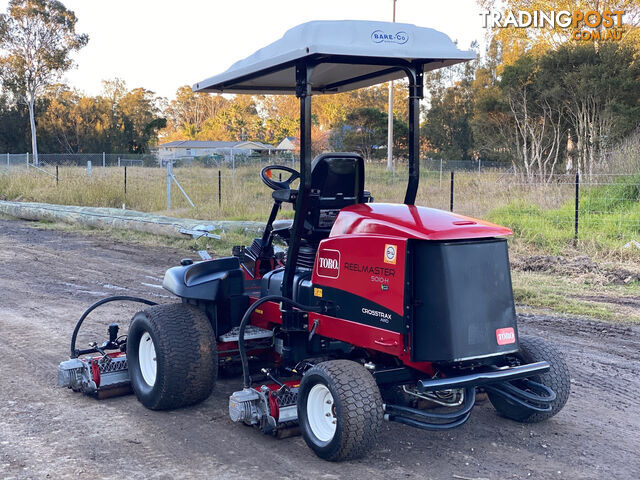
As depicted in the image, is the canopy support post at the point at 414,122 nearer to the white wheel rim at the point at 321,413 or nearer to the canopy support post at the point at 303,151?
the canopy support post at the point at 303,151

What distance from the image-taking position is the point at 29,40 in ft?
158

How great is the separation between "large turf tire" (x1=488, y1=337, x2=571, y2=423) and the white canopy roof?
6.79ft

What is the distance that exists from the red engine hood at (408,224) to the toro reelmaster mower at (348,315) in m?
0.01

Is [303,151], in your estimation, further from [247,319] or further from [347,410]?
[347,410]

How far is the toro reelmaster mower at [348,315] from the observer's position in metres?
4.30

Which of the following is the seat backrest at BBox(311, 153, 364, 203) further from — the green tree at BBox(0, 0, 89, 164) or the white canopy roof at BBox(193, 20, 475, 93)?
the green tree at BBox(0, 0, 89, 164)

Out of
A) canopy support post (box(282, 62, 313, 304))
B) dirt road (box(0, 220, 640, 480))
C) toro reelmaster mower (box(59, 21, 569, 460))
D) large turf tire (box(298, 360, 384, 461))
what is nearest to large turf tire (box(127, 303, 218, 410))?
toro reelmaster mower (box(59, 21, 569, 460))

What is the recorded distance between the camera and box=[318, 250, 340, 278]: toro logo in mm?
4793

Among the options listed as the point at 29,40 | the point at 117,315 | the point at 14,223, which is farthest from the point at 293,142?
the point at 117,315

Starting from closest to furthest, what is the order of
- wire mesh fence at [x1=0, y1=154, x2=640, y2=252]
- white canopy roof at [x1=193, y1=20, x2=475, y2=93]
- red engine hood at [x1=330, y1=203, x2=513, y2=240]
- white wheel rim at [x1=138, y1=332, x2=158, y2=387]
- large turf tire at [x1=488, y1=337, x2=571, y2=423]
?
red engine hood at [x1=330, y1=203, x2=513, y2=240]
white canopy roof at [x1=193, y1=20, x2=475, y2=93]
large turf tire at [x1=488, y1=337, x2=571, y2=423]
white wheel rim at [x1=138, y1=332, x2=158, y2=387]
wire mesh fence at [x1=0, y1=154, x2=640, y2=252]

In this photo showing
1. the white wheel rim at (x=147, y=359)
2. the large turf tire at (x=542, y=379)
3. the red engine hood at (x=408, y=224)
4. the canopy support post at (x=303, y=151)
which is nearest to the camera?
the red engine hood at (x=408, y=224)

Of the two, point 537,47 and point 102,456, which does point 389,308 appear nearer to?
point 102,456

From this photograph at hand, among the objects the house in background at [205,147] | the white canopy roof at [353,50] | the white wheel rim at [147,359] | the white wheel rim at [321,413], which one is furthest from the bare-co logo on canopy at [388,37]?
the house in background at [205,147]

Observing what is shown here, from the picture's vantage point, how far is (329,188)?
5.19m
